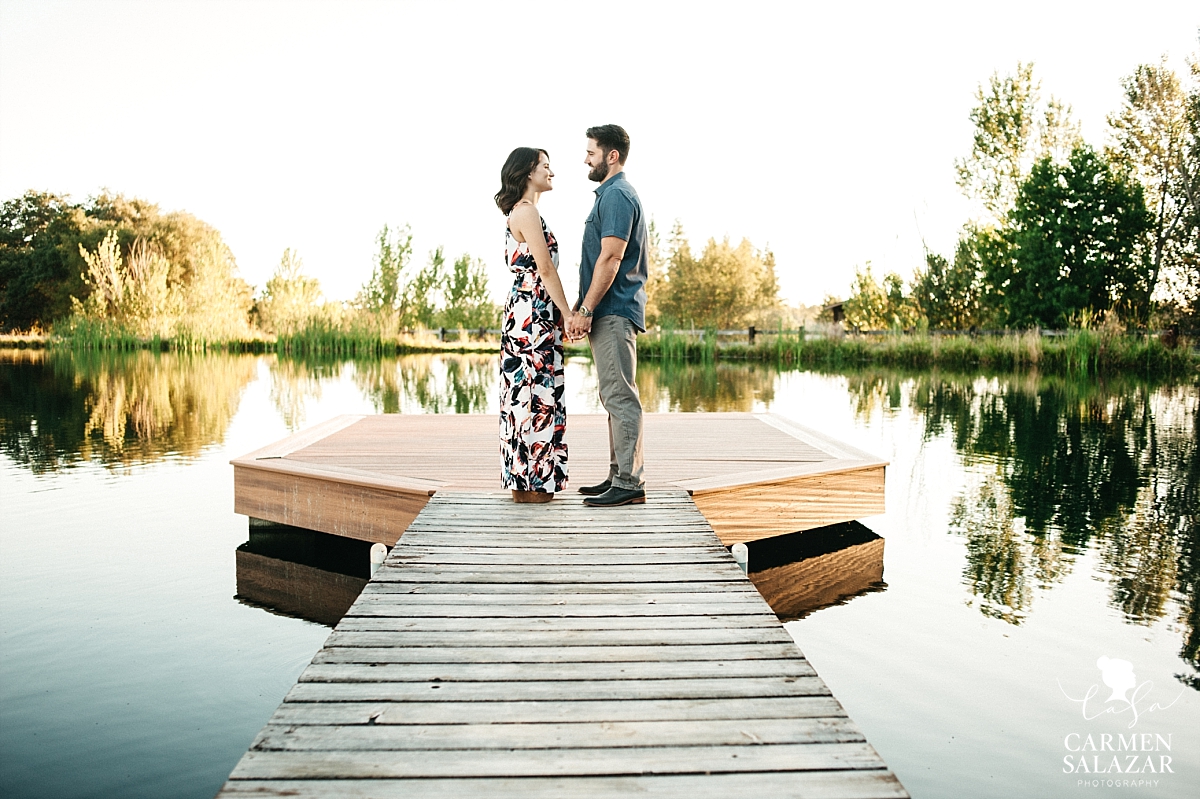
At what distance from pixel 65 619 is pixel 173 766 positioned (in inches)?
60.7

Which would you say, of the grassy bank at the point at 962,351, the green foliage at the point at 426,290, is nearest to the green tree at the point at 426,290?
the green foliage at the point at 426,290

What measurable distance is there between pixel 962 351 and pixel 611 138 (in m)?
18.5

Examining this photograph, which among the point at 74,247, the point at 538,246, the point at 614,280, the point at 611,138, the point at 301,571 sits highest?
the point at 74,247

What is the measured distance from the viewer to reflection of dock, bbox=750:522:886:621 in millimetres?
4113

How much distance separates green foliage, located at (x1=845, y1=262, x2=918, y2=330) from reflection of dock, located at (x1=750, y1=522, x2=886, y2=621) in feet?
61.1

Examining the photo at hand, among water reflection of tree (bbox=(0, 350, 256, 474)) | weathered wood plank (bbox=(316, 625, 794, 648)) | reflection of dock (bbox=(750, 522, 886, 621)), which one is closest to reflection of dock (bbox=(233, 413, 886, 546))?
reflection of dock (bbox=(750, 522, 886, 621))

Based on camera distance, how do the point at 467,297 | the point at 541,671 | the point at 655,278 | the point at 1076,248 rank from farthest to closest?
1. the point at 655,278
2. the point at 467,297
3. the point at 1076,248
4. the point at 541,671

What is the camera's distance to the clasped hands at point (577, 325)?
350 cm

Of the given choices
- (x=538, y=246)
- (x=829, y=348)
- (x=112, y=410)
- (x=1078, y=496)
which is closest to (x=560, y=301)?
(x=538, y=246)

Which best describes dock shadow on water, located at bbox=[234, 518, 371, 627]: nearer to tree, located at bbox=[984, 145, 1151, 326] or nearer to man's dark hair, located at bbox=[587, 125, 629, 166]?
man's dark hair, located at bbox=[587, 125, 629, 166]

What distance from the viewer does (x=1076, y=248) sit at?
2373 centimetres

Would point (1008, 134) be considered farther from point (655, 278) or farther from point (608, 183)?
point (608, 183)

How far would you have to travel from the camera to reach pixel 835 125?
27688 mm

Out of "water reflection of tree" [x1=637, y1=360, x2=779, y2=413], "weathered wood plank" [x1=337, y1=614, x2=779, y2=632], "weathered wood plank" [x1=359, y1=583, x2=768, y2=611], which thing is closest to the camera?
"weathered wood plank" [x1=337, y1=614, x2=779, y2=632]
